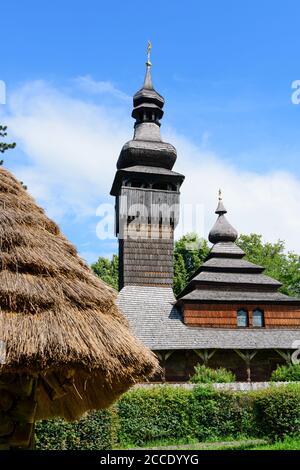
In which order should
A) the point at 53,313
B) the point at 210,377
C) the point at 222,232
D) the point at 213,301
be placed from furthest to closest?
the point at 222,232 → the point at 213,301 → the point at 210,377 → the point at 53,313

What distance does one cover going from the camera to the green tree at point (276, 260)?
148 feet

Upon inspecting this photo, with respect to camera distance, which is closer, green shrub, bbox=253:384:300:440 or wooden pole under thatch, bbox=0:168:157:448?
wooden pole under thatch, bbox=0:168:157:448

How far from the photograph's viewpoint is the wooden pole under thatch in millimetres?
4309

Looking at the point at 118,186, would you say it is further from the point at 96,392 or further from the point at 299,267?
the point at 96,392

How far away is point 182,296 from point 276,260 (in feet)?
65.3

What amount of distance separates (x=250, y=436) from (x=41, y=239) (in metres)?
12.1

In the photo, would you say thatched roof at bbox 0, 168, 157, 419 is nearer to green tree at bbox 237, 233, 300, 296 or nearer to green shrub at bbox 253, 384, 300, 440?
green shrub at bbox 253, 384, 300, 440

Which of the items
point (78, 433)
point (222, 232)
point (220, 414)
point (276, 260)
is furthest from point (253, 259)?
point (78, 433)

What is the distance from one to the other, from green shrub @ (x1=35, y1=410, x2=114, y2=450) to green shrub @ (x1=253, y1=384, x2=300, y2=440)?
4.12 m

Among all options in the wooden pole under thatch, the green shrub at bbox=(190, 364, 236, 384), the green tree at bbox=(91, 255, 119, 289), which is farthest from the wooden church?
the green tree at bbox=(91, 255, 119, 289)

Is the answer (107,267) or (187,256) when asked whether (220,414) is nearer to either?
(187,256)

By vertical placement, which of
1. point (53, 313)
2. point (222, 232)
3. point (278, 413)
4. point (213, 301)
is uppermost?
point (222, 232)

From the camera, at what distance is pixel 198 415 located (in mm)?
15273
